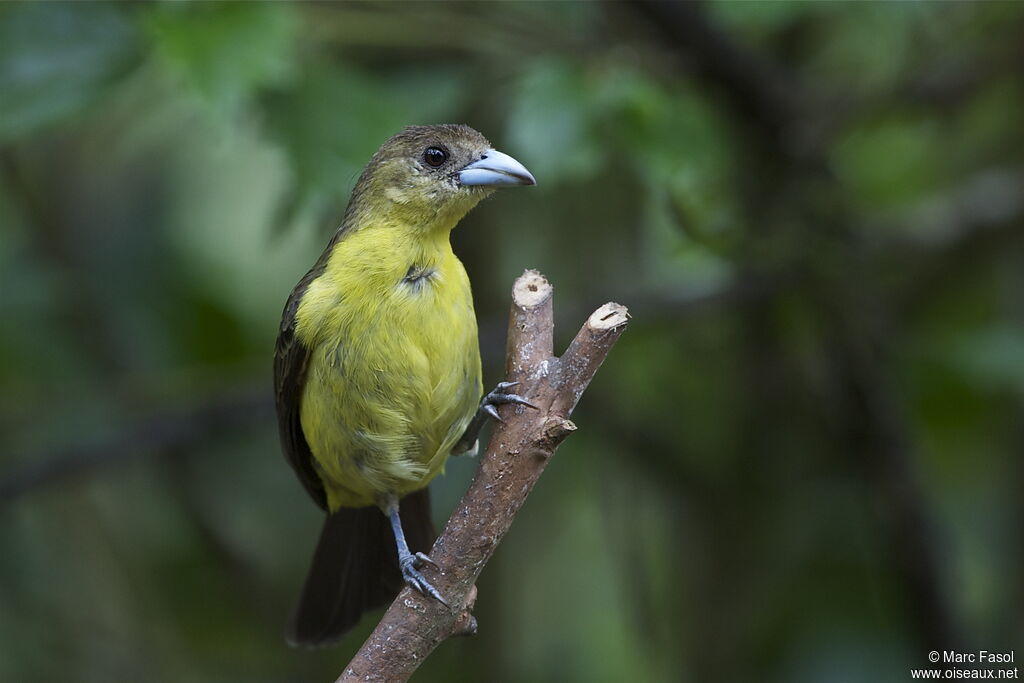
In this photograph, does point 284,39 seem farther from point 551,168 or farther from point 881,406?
point 881,406

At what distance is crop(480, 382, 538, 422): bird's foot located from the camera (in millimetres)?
2371

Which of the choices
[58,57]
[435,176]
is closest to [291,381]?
[435,176]

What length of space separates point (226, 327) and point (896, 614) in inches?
105

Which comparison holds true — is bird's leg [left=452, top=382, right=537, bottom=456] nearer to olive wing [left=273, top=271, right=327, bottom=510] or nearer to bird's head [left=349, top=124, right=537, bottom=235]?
olive wing [left=273, top=271, right=327, bottom=510]

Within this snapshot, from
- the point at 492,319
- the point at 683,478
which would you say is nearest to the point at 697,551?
the point at 683,478

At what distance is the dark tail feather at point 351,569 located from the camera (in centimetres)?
347

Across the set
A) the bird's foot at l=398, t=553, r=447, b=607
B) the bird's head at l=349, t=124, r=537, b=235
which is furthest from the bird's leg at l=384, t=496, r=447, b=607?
the bird's head at l=349, t=124, r=537, b=235

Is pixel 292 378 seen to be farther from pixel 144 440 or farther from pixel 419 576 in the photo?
pixel 144 440

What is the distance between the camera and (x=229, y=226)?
5.06 metres

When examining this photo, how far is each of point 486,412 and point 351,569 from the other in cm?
85

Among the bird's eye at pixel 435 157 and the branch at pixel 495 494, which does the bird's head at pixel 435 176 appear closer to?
the bird's eye at pixel 435 157

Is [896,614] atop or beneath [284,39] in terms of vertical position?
beneath

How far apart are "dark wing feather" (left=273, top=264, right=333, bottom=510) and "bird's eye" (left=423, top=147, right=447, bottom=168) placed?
1.30 feet

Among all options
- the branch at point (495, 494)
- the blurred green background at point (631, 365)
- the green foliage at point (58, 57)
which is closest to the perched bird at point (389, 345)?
the branch at point (495, 494)
